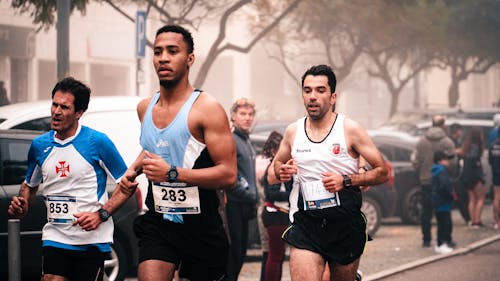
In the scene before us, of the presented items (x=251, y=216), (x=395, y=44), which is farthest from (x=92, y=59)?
(x=251, y=216)

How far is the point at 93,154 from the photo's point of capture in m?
6.48

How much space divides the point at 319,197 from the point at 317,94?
0.66 m

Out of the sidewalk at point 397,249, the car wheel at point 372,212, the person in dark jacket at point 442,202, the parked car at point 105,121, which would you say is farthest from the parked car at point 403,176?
the parked car at point 105,121

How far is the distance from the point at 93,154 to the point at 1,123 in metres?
4.11

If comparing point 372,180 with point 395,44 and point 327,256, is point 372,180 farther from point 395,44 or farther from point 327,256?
point 395,44

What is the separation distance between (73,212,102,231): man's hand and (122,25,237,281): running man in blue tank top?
1.74 ft

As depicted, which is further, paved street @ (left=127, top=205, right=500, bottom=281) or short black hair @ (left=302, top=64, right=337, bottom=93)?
paved street @ (left=127, top=205, right=500, bottom=281)

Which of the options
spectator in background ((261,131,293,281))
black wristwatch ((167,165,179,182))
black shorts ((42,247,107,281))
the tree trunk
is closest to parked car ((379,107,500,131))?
spectator in background ((261,131,293,281))

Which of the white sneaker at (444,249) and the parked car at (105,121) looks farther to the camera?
the white sneaker at (444,249)

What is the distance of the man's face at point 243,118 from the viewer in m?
9.25

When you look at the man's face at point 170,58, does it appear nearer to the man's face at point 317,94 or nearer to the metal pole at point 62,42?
the man's face at point 317,94

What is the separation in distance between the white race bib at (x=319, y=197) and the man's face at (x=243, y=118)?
2.35m

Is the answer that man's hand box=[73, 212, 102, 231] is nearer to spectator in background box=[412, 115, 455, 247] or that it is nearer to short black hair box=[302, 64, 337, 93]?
short black hair box=[302, 64, 337, 93]

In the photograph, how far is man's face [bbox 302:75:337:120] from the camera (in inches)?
276
